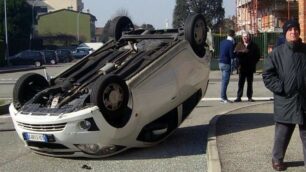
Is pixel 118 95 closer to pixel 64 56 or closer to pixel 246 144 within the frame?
pixel 246 144

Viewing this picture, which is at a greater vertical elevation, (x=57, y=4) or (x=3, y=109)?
(x=57, y=4)

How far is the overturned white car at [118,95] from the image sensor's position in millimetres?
8188

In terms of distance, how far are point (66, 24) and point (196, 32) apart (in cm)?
10387

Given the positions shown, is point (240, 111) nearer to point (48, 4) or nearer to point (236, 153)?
point (236, 153)

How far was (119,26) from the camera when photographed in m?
11.1

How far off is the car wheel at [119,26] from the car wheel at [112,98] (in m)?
2.63

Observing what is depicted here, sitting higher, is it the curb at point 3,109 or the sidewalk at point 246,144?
the sidewalk at point 246,144

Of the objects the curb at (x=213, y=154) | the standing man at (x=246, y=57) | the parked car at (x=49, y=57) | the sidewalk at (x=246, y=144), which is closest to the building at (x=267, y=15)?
the parked car at (x=49, y=57)

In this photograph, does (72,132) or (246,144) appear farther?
(246,144)

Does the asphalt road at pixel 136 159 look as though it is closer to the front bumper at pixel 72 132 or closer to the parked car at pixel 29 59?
the front bumper at pixel 72 132

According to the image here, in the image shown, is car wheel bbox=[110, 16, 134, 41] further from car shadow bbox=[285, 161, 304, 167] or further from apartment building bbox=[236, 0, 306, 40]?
apartment building bbox=[236, 0, 306, 40]

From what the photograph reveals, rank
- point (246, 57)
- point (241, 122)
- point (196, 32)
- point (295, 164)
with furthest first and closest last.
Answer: point (246, 57) < point (241, 122) < point (196, 32) < point (295, 164)

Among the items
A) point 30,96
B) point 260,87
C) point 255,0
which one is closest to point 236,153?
point 30,96

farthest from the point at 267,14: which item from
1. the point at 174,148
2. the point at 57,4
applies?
the point at 57,4
